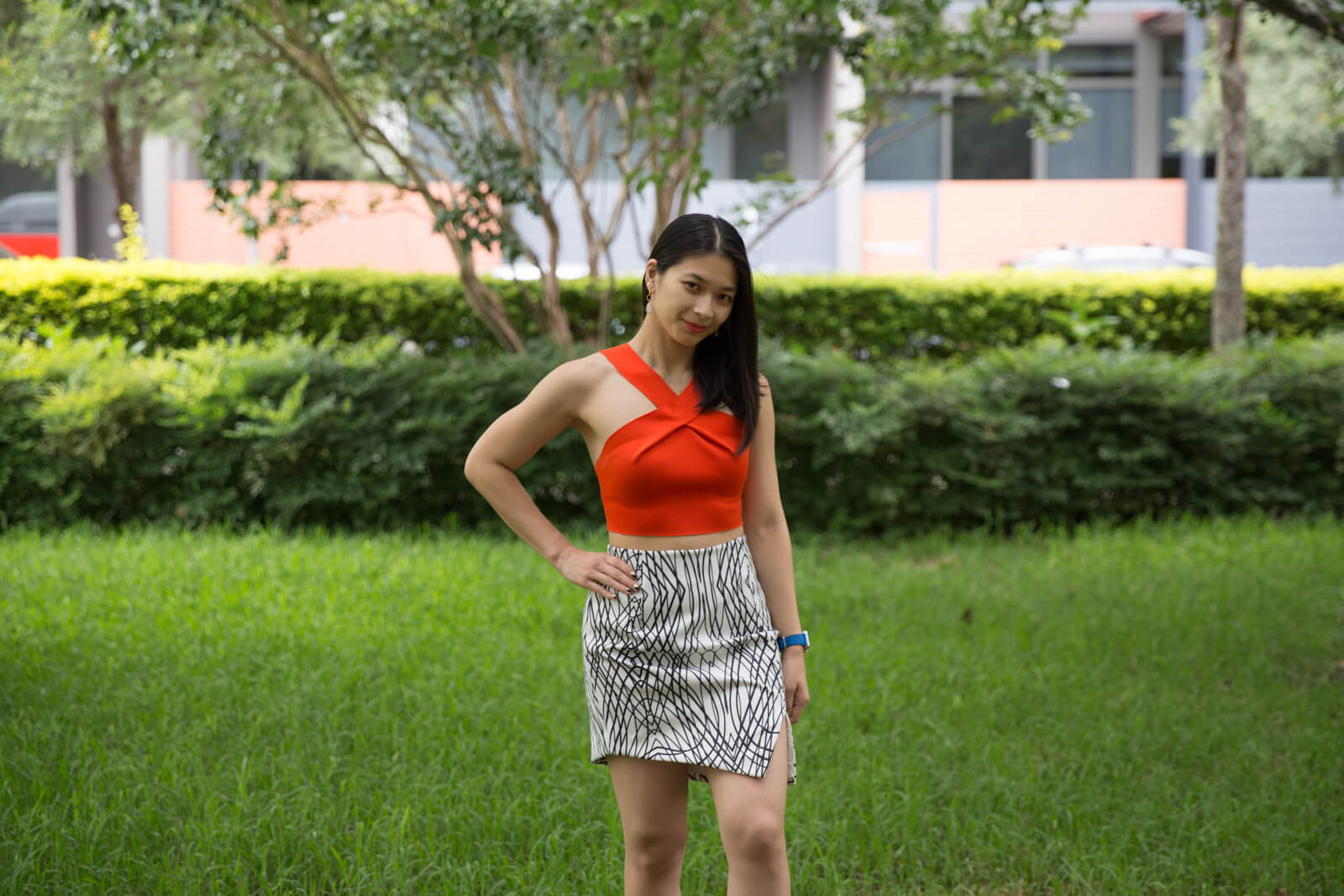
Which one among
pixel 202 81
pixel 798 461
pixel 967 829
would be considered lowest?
pixel 967 829

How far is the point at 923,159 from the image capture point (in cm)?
2175

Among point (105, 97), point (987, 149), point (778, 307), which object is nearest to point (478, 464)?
point (778, 307)

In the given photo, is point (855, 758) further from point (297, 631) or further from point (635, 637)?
point (297, 631)

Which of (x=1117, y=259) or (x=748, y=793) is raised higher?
(x=1117, y=259)

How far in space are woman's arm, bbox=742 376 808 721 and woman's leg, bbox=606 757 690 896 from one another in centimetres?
32

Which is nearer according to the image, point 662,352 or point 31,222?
point 662,352

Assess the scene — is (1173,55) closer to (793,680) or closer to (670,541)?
(793,680)

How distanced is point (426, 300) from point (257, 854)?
671 centimetres

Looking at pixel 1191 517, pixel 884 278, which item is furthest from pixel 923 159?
pixel 1191 517

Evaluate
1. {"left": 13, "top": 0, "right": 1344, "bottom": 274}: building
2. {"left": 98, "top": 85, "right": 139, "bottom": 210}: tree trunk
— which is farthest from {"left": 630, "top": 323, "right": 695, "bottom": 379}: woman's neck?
{"left": 13, "top": 0, "right": 1344, "bottom": 274}: building

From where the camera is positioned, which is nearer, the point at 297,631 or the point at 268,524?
the point at 297,631

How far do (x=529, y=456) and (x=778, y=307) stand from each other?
792 cm

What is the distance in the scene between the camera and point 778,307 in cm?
1019

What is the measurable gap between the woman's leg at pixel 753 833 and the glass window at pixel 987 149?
2087cm
